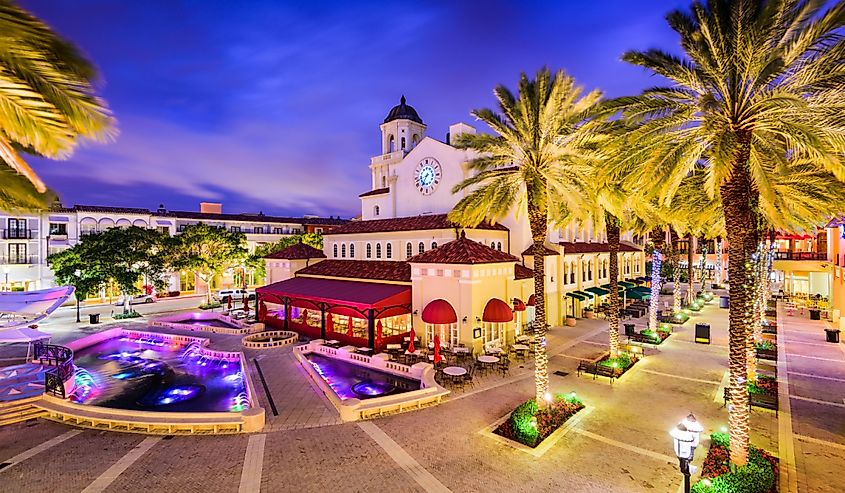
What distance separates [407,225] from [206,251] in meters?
28.4

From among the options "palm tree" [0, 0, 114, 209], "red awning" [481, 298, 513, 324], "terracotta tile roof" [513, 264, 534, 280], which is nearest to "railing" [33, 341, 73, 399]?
"palm tree" [0, 0, 114, 209]

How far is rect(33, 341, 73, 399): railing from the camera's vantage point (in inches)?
714

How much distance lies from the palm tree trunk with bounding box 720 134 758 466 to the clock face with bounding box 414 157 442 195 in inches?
1029

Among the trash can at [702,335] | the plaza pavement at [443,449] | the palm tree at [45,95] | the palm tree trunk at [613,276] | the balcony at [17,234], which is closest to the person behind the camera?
the palm tree at [45,95]

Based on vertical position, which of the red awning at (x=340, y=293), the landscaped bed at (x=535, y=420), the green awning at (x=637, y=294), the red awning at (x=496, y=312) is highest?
the red awning at (x=340, y=293)

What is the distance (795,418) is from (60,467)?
26695mm

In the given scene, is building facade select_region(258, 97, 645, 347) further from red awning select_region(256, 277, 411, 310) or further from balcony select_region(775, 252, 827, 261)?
balcony select_region(775, 252, 827, 261)

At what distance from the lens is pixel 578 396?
59.3 feet

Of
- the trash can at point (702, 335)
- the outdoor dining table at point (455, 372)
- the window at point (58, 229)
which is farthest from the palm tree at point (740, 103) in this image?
the window at point (58, 229)

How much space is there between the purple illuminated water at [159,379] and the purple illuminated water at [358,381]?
4.42m

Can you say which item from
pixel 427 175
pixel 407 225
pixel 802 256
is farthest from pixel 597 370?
pixel 802 256

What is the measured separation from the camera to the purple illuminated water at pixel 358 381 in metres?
19.3

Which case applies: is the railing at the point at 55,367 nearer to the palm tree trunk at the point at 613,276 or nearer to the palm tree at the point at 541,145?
the palm tree at the point at 541,145

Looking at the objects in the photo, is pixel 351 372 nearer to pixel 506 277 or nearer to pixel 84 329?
pixel 506 277
